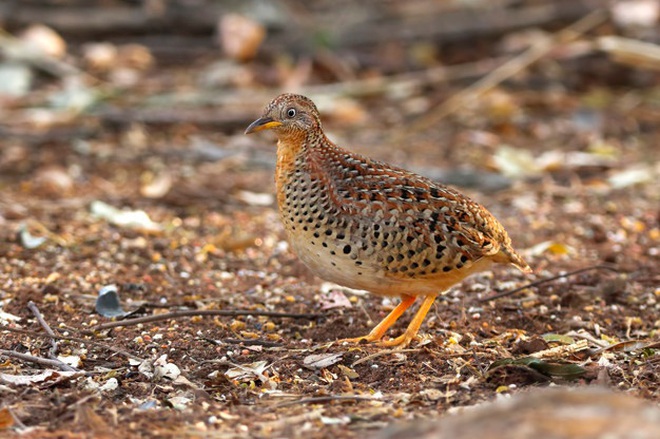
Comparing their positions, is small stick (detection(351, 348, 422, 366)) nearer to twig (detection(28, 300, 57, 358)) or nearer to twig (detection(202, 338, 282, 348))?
twig (detection(202, 338, 282, 348))

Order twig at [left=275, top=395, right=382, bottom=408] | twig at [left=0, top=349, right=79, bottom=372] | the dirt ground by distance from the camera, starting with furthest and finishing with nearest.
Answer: twig at [left=0, top=349, right=79, bottom=372] → the dirt ground → twig at [left=275, top=395, right=382, bottom=408]

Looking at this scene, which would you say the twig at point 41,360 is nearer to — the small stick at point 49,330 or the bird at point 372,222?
the small stick at point 49,330

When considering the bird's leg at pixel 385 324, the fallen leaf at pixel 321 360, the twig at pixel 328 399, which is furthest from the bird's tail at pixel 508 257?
the twig at pixel 328 399

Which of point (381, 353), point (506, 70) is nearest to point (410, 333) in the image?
point (381, 353)

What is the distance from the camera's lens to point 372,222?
4918 mm

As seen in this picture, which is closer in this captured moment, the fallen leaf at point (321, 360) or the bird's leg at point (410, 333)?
the fallen leaf at point (321, 360)

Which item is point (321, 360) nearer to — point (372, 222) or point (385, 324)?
point (385, 324)

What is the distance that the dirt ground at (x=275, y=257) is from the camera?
449 cm

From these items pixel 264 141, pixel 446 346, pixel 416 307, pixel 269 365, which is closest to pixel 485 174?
pixel 264 141

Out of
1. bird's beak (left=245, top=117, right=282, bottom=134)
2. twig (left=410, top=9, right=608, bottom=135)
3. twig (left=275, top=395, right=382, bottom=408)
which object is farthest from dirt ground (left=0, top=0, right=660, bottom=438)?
bird's beak (left=245, top=117, right=282, bottom=134)

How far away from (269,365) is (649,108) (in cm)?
689

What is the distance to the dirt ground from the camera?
14.7ft

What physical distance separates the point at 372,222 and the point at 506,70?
18.3 ft

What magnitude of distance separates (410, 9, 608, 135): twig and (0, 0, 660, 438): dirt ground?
0.40ft
